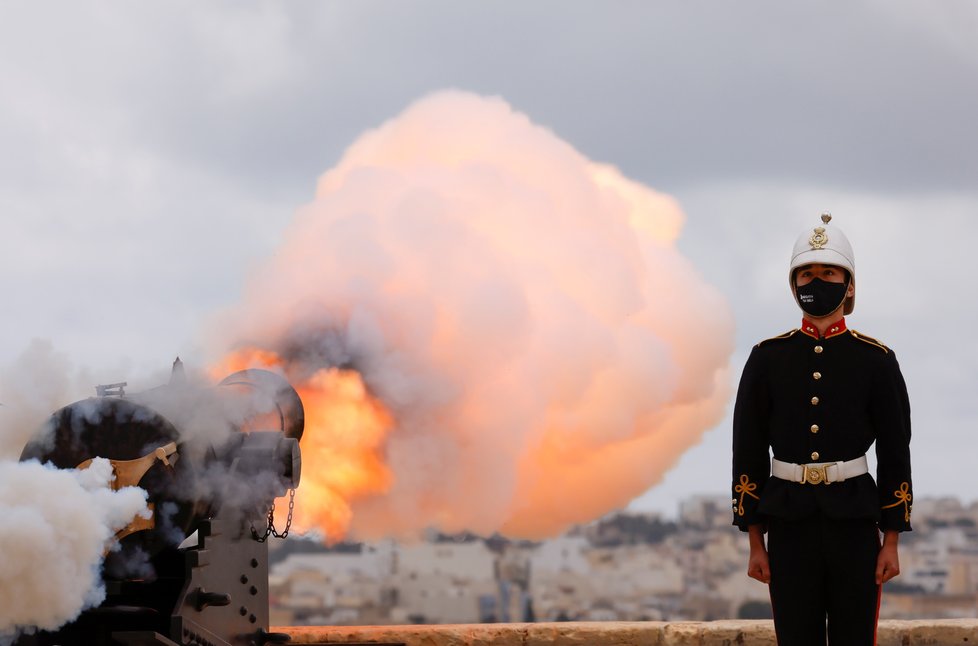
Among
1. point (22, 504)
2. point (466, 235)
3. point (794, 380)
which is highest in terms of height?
point (466, 235)

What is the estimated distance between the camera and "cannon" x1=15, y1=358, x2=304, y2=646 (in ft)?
24.0

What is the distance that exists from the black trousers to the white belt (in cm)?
16

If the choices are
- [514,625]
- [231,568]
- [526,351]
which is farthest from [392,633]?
[526,351]

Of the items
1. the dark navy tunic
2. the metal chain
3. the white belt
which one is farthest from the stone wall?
the white belt

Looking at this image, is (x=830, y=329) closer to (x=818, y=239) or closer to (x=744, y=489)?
(x=818, y=239)

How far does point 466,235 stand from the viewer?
33.7 feet

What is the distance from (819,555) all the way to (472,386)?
428 cm

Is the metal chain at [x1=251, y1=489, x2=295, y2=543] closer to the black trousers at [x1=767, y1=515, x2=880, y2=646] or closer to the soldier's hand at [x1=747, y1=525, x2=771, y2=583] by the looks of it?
the soldier's hand at [x1=747, y1=525, x2=771, y2=583]

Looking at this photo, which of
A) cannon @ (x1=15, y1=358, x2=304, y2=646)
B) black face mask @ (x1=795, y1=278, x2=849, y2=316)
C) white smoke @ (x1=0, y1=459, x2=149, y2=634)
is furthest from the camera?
cannon @ (x1=15, y1=358, x2=304, y2=646)

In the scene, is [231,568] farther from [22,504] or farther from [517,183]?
[517,183]

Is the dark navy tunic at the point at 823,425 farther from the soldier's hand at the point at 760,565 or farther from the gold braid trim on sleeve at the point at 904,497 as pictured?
the soldier's hand at the point at 760,565

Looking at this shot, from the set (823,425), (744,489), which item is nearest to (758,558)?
(744,489)

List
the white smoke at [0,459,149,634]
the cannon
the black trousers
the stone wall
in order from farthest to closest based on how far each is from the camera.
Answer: the stone wall → the cannon → the white smoke at [0,459,149,634] → the black trousers

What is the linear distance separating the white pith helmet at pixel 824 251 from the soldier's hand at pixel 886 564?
41.9 inches
